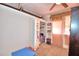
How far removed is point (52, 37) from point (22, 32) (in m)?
0.63

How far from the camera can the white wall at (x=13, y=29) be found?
1011mm

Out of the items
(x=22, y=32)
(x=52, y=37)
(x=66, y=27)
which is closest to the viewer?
(x=22, y=32)

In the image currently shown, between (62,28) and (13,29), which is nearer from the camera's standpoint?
(13,29)

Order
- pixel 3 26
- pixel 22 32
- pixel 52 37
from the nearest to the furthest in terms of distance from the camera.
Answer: pixel 3 26 → pixel 22 32 → pixel 52 37

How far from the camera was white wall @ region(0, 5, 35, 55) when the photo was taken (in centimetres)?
101

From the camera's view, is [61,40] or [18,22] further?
[61,40]

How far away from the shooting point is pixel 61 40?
63.6 inches

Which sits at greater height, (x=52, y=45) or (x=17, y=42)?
(x=17, y=42)

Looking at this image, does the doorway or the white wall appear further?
the doorway

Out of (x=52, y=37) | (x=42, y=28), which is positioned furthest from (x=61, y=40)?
(x=42, y=28)

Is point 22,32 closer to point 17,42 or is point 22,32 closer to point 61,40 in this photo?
point 17,42

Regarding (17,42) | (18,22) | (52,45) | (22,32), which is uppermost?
(18,22)

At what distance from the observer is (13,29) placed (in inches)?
41.6

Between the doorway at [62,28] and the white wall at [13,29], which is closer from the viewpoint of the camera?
the white wall at [13,29]
